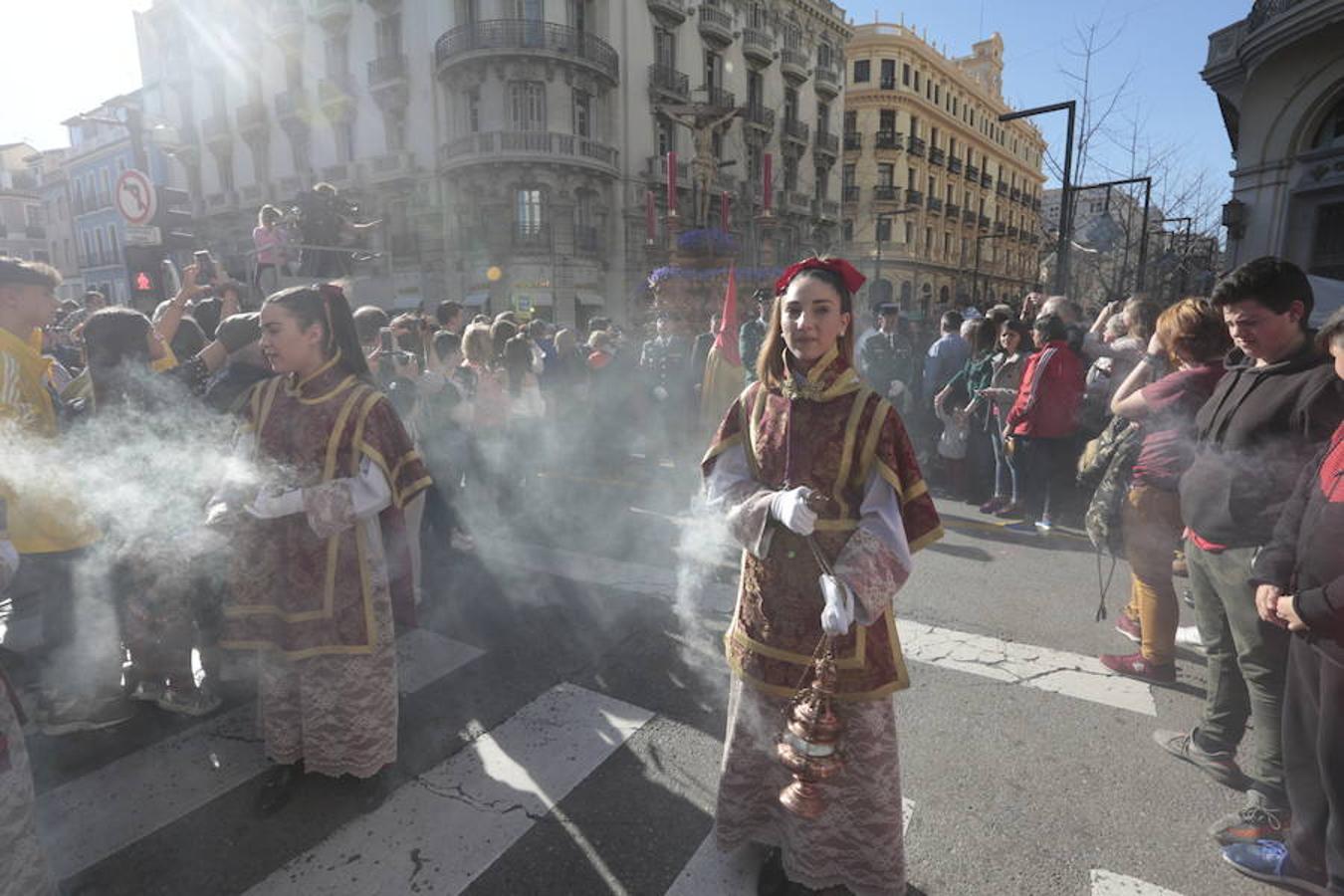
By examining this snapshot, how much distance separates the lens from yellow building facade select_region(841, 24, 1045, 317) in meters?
43.8

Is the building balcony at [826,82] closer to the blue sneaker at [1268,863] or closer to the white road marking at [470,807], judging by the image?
the white road marking at [470,807]

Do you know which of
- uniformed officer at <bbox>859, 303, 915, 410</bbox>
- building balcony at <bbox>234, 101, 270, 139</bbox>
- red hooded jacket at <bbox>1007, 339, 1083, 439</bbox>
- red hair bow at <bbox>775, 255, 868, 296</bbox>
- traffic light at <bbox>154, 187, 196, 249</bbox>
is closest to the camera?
red hair bow at <bbox>775, 255, 868, 296</bbox>

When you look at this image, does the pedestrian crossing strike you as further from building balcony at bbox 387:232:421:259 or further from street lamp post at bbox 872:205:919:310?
building balcony at bbox 387:232:421:259

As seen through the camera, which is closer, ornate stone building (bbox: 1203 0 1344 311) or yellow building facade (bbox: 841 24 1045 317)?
ornate stone building (bbox: 1203 0 1344 311)

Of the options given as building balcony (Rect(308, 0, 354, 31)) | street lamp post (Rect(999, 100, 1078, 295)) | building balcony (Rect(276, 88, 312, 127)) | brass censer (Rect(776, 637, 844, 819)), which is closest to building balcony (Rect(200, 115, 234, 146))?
building balcony (Rect(276, 88, 312, 127))

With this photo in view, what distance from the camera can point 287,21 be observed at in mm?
32406

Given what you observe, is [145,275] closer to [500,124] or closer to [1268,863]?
A: [1268,863]

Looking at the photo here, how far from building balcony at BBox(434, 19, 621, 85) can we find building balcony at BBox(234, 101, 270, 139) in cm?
1322

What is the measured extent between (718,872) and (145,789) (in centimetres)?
243

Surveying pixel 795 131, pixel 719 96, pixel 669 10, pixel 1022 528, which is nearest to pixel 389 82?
pixel 669 10

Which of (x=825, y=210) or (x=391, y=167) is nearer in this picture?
(x=391, y=167)

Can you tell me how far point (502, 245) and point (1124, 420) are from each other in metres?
25.1

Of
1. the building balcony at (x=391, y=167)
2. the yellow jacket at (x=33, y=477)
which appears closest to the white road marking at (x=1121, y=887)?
the yellow jacket at (x=33, y=477)

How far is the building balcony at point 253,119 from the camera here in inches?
1361
